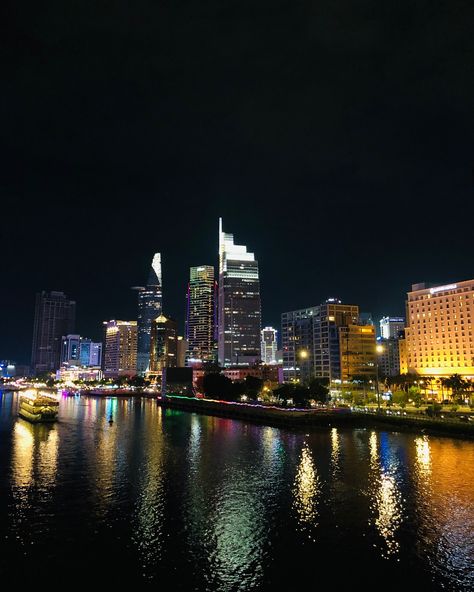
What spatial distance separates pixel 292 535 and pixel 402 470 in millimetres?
22976

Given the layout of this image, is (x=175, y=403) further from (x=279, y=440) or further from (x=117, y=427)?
(x=279, y=440)

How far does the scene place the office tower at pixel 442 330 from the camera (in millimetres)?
163125

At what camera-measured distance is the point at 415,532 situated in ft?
105

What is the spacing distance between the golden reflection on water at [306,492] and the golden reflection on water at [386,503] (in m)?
4.50

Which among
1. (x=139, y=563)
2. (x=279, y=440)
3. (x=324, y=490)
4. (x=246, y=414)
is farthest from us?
(x=246, y=414)

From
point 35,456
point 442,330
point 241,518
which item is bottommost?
point 35,456

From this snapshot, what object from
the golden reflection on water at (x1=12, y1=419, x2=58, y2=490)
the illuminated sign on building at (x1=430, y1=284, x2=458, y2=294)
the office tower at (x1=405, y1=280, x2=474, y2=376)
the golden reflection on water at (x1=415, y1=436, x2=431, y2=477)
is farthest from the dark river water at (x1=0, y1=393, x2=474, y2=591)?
the illuminated sign on building at (x1=430, y1=284, x2=458, y2=294)

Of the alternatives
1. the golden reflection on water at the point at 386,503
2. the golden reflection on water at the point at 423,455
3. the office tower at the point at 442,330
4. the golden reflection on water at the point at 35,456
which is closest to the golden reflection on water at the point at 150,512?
the golden reflection on water at the point at 35,456

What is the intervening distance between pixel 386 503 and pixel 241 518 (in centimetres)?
1219

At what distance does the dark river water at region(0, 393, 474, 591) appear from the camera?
86.3 ft

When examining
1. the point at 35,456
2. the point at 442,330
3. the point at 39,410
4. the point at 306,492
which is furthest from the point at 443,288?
the point at 35,456

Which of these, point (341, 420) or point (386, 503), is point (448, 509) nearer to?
point (386, 503)

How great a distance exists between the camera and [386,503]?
3803cm

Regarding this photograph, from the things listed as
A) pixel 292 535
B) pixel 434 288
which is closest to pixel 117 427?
pixel 292 535
